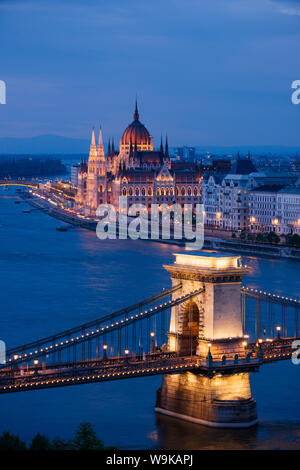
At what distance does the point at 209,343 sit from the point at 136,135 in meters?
76.8

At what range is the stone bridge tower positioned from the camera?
18438mm

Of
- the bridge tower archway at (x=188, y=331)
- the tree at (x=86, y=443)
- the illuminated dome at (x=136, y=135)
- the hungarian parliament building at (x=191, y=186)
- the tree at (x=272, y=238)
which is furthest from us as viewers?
the illuminated dome at (x=136, y=135)

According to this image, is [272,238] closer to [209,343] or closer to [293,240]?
[293,240]

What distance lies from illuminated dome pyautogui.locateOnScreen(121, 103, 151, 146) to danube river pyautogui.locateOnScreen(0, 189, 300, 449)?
34.4 metres

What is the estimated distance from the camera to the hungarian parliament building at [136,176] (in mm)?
82562

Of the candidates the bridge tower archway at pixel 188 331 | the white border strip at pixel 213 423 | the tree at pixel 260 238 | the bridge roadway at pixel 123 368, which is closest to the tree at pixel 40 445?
the bridge roadway at pixel 123 368

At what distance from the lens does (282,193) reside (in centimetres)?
5831

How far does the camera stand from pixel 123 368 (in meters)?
17.9

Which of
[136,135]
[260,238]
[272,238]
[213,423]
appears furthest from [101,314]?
[136,135]

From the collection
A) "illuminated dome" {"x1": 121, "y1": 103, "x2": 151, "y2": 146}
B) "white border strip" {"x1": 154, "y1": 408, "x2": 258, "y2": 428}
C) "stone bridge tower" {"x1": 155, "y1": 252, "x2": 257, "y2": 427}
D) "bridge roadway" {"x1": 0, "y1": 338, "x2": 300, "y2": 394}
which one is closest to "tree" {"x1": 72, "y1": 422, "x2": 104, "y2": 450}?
"bridge roadway" {"x1": 0, "y1": 338, "x2": 300, "y2": 394}

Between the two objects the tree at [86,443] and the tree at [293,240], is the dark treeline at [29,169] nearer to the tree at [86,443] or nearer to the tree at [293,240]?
the tree at [293,240]

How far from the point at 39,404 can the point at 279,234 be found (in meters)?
38.7

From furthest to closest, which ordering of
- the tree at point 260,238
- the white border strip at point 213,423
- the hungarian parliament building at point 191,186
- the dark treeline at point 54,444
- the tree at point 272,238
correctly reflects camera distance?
the hungarian parliament building at point 191,186, the tree at point 260,238, the tree at point 272,238, the white border strip at point 213,423, the dark treeline at point 54,444

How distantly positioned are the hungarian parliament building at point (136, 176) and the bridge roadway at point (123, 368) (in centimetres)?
6215
